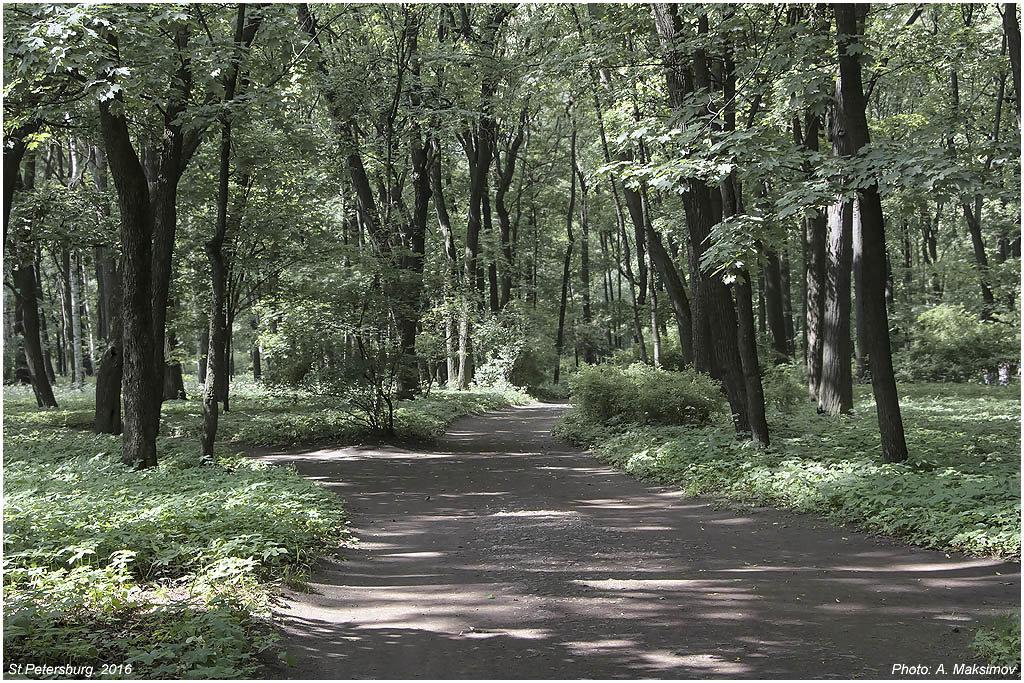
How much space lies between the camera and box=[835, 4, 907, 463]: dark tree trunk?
8789 mm

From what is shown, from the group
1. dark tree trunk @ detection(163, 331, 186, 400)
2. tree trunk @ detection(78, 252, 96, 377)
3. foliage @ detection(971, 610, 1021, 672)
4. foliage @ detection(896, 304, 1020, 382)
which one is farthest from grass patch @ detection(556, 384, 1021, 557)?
tree trunk @ detection(78, 252, 96, 377)

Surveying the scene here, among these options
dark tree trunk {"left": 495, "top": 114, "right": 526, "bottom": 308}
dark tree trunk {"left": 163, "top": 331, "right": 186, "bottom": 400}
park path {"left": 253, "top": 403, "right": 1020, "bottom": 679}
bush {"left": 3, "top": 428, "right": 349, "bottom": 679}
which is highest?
dark tree trunk {"left": 495, "top": 114, "right": 526, "bottom": 308}

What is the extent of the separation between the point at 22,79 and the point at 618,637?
7861mm

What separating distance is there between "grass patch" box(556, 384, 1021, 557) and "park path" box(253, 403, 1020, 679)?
1.16ft

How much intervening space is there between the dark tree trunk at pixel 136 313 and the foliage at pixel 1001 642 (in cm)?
940

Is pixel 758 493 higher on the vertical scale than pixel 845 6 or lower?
lower

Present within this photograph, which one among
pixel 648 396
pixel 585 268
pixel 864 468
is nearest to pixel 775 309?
pixel 648 396

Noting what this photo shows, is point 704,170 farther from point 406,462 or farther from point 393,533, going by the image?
point 406,462

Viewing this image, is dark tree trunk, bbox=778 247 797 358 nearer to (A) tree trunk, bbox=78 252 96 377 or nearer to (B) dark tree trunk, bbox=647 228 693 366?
(B) dark tree trunk, bbox=647 228 693 366

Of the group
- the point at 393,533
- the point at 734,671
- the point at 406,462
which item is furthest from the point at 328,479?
the point at 734,671

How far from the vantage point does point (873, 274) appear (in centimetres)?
887

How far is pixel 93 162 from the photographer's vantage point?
18234 millimetres

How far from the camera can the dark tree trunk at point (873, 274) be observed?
879 centimetres

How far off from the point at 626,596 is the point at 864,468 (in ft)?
14.7
